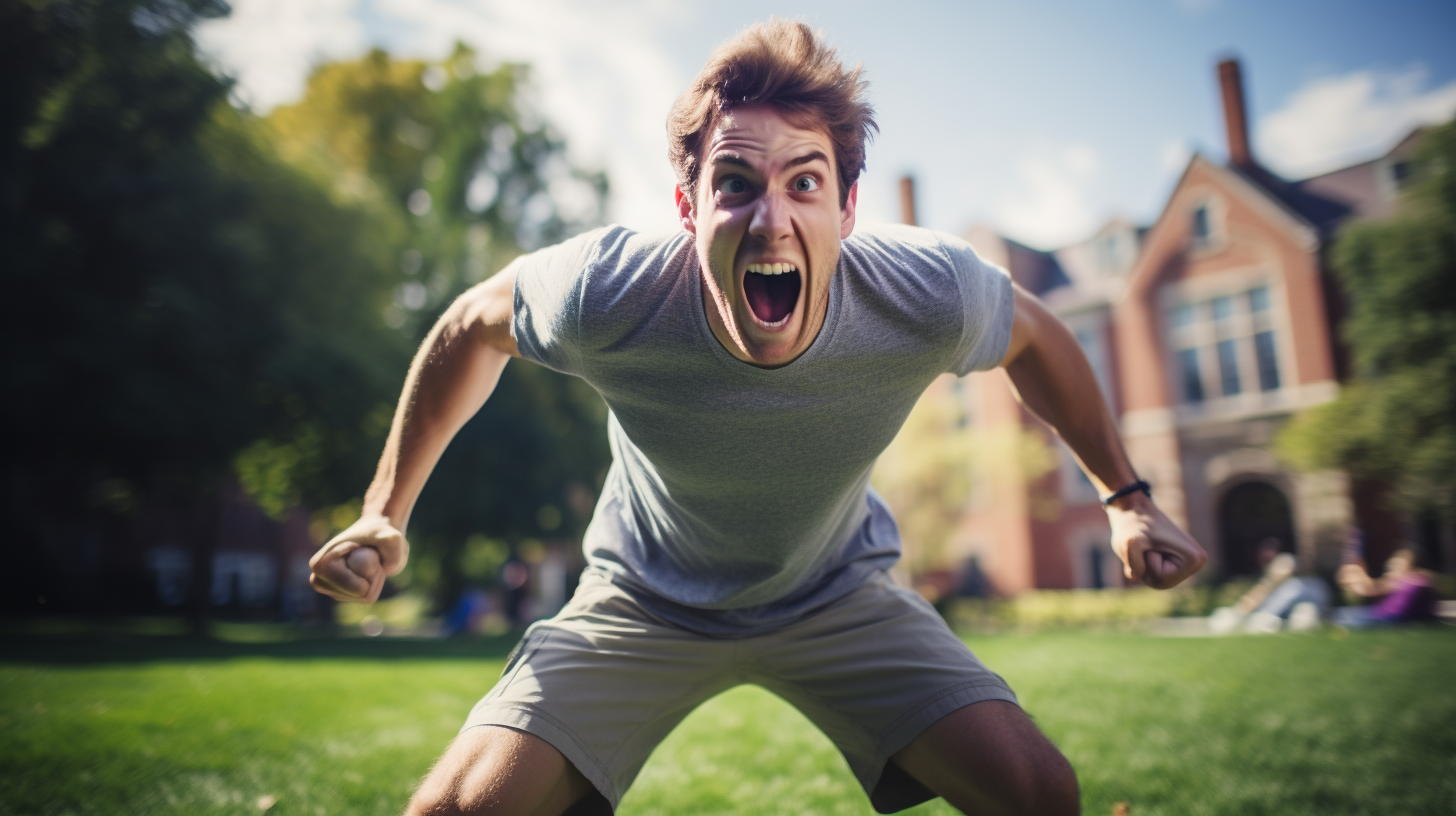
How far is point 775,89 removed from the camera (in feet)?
7.10

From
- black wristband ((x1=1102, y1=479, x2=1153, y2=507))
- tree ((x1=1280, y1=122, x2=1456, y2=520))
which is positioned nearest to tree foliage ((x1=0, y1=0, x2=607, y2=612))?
black wristband ((x1=1102, y1=479, x2=1153, y2=507))

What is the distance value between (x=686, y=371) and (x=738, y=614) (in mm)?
871

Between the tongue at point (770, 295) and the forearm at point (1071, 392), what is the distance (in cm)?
→ 84

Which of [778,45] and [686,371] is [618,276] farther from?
[778,45]

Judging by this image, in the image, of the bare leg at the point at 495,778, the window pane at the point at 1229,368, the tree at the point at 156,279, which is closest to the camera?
the bare leg at the point at 495,778

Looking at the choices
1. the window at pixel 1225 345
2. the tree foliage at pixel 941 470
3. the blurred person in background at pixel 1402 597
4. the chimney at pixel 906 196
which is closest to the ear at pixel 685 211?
the blurred person in background at pixel 1402 597

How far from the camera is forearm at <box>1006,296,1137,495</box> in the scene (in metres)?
2.58

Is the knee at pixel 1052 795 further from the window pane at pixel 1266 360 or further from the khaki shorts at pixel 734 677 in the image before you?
the window pane at pixel 1266 360

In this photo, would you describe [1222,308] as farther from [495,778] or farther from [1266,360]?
[495,778]

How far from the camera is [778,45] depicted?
86.4 inches

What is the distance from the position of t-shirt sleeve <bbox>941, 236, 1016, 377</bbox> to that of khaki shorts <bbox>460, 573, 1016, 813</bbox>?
32.4 inches

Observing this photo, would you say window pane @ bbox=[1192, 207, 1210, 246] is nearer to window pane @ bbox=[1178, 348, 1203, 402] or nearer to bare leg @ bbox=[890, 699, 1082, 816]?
window pane @ bbox=[1178, 348, 1203, 402]

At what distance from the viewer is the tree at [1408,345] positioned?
17750 mm

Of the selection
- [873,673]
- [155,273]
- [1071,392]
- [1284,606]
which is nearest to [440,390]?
[873,673]
